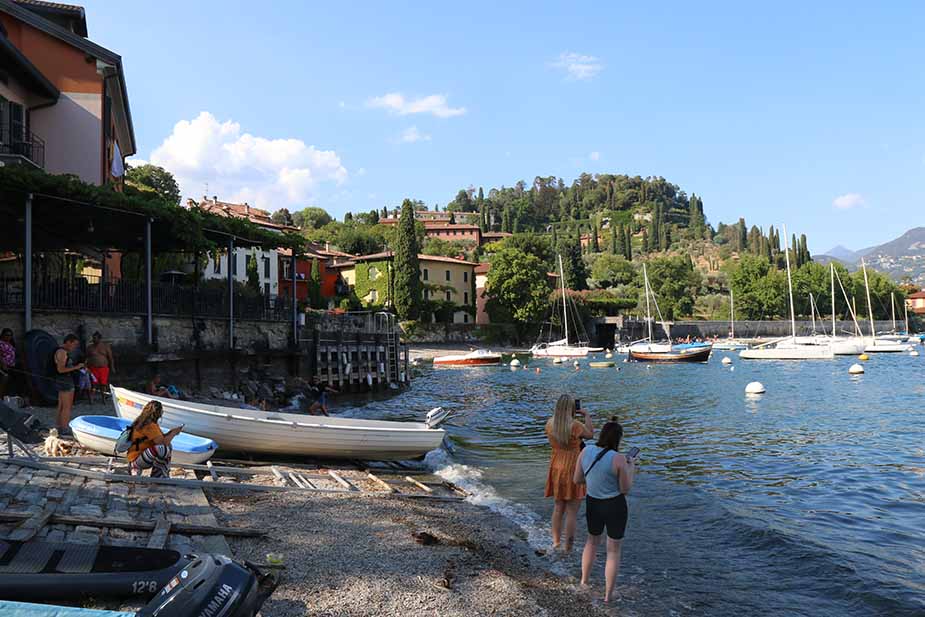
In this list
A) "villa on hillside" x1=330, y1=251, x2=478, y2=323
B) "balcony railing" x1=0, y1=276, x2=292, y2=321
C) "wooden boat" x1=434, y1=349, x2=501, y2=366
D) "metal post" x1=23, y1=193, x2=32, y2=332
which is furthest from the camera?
"villa on hillside" x1=330, y1=251, x2=478, y2=323

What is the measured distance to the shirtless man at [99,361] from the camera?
58.9 ft

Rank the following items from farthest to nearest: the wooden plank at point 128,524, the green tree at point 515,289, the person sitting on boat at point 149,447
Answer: the green tree at point 515,289 → the person sitting on boat at point 149,447 → the wooden plank at point 128,524

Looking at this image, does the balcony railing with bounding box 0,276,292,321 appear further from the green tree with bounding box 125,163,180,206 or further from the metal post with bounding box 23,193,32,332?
the green tree with bounding box 125,163,180,206

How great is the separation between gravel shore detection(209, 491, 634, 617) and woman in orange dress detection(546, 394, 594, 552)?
783 millimetres

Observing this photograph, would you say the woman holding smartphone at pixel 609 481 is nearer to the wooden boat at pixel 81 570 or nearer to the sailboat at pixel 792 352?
the wooden boat at pixel 81 570

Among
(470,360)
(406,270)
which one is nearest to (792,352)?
(470,360)

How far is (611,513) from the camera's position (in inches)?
283

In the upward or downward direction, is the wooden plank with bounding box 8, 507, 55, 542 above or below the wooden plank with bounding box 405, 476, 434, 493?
above

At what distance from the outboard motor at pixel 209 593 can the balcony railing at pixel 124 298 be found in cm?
1625

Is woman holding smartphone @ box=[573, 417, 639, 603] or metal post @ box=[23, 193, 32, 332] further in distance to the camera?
metal post @ box=[23, 193, 32, 332]

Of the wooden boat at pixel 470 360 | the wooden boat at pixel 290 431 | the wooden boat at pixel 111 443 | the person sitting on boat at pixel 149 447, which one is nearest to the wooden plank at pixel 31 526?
the person sitting on boat at pixel 149 447

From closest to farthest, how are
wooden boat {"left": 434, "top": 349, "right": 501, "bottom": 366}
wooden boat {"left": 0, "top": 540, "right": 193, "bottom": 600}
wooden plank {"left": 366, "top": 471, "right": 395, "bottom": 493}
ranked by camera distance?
wooden boat {"left": 0, "top": 540, "right": 193, "bottom": 600} < wooden plank {"left": 366, "top": 471, "right": 395, "bottom": 493} < wooden boat {"left": 434, "top": 349, "right": 501, "bottom": 366}

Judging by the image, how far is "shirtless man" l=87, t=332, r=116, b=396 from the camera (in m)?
18.0

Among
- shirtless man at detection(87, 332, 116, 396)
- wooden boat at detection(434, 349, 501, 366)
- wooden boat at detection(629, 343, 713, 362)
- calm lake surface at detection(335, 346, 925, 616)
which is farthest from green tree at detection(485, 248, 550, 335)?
shirtless man at detection(87, 332, 116, 396)
